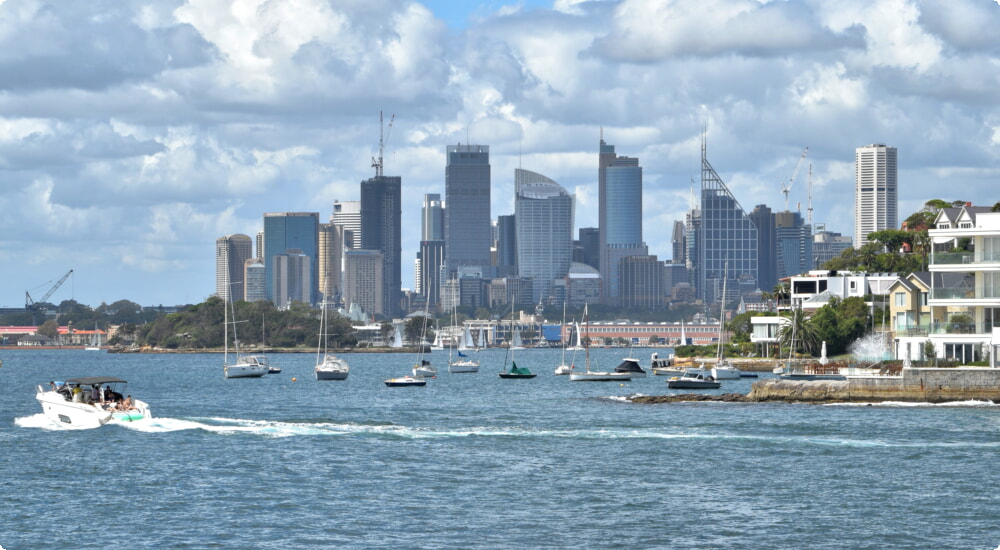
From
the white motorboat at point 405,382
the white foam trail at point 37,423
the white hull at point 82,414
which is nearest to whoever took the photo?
the white hull at point 82,414

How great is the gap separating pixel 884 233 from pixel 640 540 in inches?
6323

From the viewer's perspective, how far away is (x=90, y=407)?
7875 centimetres

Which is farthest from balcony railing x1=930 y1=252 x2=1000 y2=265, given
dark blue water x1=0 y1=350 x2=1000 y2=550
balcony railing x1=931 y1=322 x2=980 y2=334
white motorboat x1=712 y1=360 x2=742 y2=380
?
white motorboat x1=712 y1=360 x2=742 y2=380

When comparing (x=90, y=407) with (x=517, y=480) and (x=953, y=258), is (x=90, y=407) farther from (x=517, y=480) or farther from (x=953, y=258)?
(x=953, y=258)

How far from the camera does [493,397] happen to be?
122 metres

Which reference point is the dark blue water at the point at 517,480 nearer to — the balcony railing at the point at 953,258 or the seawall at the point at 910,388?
the seawall at the point at 910,388

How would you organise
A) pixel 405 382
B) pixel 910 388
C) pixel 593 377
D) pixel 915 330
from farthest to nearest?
pixel 593 377 < pixel 405 382 < pixel 915 330 < pixel 910 388

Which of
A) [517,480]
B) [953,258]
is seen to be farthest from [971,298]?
[517,480]

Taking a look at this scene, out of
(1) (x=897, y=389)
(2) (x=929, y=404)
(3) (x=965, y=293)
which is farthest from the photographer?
(3) (x=965, y=293)

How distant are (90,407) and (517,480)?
30.3 m

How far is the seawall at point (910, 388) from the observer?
91.5m

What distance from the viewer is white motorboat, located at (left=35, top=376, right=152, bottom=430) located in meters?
78.9

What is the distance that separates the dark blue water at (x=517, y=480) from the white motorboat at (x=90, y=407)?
1.24 metres

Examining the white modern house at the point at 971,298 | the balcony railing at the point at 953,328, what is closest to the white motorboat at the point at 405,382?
the white modern house at the point at 971,298
